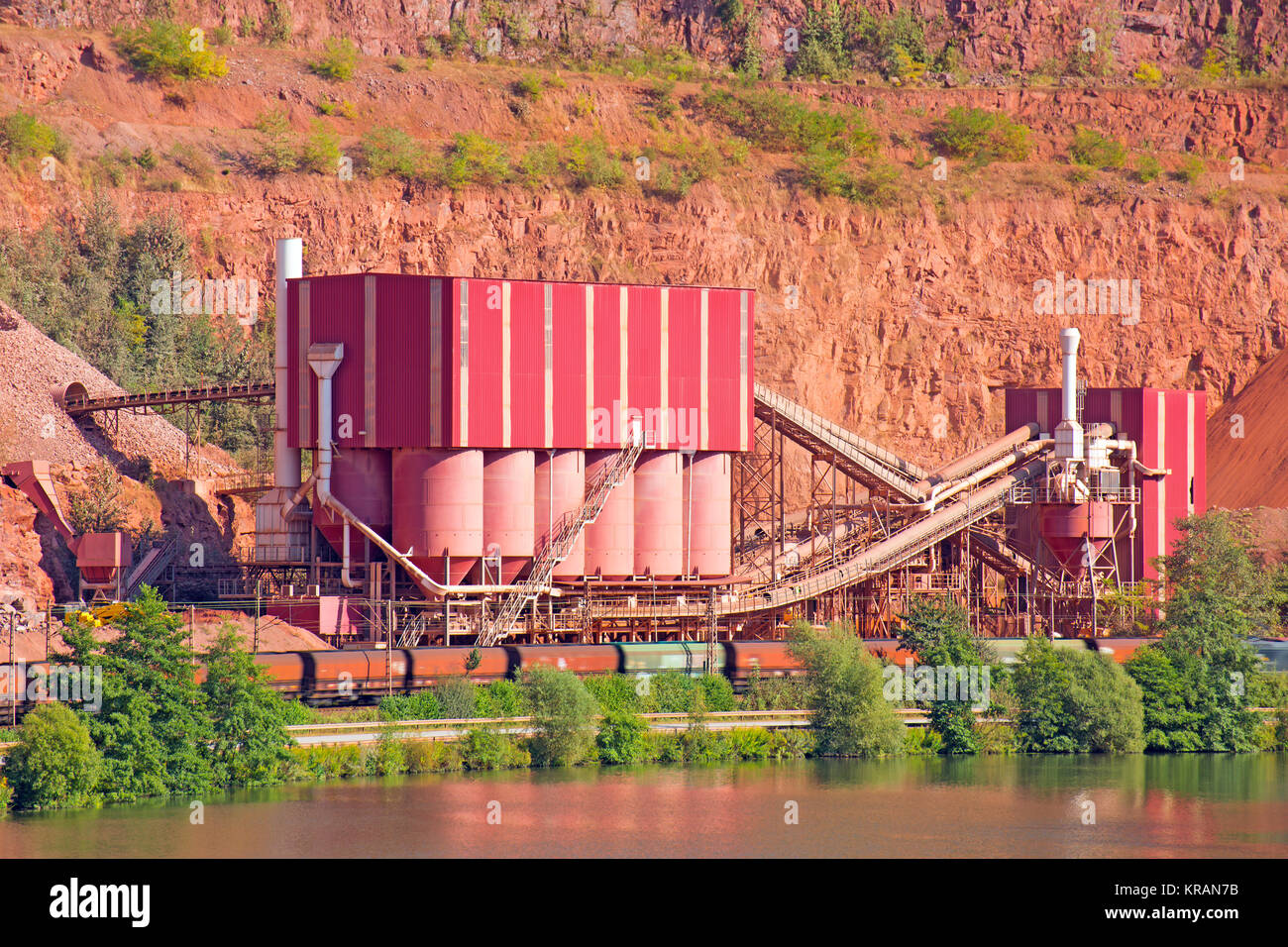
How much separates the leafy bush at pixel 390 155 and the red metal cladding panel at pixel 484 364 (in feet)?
132

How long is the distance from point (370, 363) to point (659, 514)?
11464 millimetres

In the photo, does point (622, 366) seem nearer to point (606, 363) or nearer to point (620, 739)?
point (606, 363)

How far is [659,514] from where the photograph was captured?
73.4m

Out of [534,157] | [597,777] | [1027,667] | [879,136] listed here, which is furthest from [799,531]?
[879,136]

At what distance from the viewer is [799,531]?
84.8 metres

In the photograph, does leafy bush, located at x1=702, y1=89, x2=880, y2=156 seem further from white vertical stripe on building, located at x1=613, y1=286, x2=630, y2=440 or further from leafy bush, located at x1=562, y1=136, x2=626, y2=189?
white vertical stripe on building, located at x1=613, y1=286, x2=630, y2=440

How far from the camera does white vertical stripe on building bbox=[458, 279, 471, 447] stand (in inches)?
2724

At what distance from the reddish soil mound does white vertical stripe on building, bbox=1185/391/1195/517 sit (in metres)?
18.4

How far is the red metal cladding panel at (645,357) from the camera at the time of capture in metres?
72.2

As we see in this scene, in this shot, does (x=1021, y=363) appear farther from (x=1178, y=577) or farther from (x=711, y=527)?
(x=711, y=527)

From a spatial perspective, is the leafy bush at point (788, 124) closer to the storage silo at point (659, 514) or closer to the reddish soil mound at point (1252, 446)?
the reddish soil mound at point (1252, 446)

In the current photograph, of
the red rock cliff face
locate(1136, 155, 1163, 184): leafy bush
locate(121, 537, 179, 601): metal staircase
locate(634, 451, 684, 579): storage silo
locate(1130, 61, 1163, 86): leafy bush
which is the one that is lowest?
locate(121, 537, 179, 601): metal staircase

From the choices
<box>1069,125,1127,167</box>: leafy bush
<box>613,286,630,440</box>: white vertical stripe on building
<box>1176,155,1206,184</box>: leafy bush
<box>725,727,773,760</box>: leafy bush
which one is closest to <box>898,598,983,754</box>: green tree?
<box>725,727,773,760</box>: leafy bush

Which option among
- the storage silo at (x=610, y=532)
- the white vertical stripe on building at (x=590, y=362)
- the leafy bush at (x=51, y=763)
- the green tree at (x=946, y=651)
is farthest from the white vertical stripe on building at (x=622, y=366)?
the leafy bush at (x=51, y=763)
